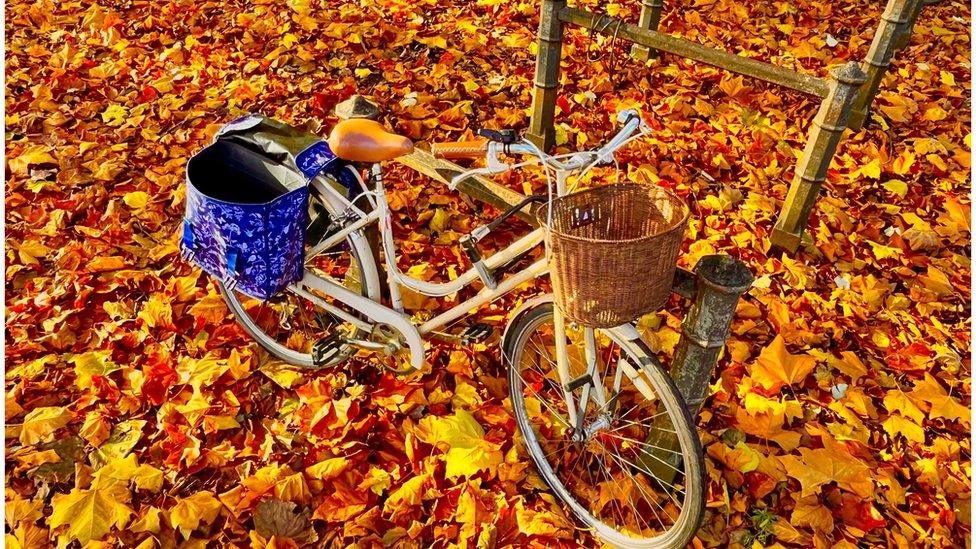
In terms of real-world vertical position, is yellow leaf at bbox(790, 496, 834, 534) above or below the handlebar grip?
below

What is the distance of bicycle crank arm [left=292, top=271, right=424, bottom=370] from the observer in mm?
2658

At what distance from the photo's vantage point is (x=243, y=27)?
5535 mm

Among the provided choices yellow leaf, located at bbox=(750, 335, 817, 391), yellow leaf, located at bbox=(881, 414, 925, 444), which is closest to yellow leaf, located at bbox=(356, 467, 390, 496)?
yellow leaf, located at bbox=(750, 335, 817, 391)

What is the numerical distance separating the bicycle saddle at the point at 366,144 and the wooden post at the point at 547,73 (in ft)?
6.38

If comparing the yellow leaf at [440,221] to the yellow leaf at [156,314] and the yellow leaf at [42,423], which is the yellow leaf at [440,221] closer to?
the yellow leaf at [156,314]

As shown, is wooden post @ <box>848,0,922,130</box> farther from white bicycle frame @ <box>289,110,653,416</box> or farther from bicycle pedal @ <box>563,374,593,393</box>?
bicycle pedal @ <box>563,374,593,393</box>

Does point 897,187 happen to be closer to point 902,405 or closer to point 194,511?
point 902,405

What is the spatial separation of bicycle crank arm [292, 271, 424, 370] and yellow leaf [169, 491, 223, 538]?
90 centimetres

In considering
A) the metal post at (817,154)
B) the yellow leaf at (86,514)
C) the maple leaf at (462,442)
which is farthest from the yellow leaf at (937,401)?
the yellow leaf at (86,514)

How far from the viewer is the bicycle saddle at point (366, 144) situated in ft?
7.27

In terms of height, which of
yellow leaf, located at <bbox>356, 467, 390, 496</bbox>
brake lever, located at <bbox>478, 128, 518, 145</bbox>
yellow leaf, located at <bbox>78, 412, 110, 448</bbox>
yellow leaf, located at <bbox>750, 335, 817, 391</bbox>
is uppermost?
brake lever, located at <bbox>478, 128, 518, 145</bbox>

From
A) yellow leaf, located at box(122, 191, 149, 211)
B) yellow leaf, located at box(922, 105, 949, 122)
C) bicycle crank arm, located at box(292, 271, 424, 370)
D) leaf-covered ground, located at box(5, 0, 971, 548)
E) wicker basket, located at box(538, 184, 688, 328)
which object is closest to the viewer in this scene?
wicker basket, located at box(538, 184, 688, 328)

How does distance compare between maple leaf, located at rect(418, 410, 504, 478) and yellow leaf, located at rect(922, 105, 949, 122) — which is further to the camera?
yellow leaf, located at rect(922, 105, 949, 122)

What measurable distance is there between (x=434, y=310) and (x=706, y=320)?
1.64 metres
